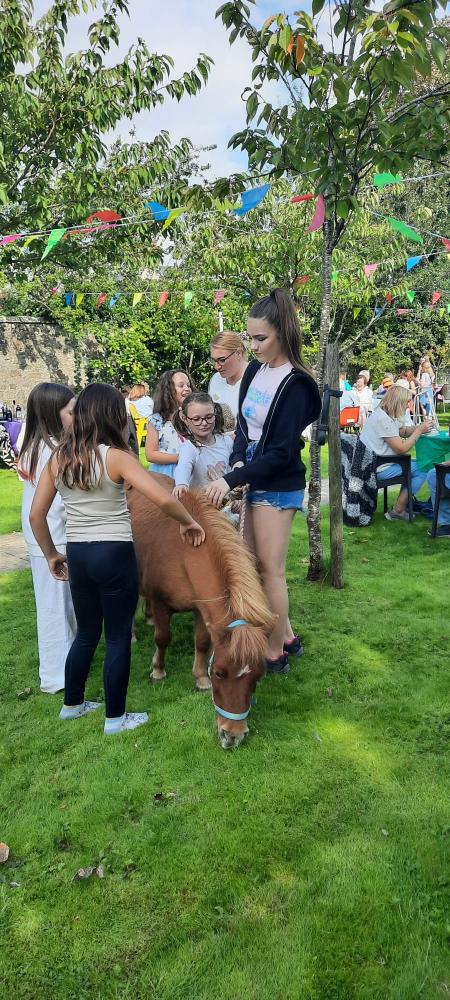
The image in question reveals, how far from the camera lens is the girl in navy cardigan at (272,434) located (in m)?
3.15

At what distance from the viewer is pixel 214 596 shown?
2924 millimetres

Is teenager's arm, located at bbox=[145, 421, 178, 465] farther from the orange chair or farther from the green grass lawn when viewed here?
the orange chair

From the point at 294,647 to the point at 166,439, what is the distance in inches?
68.5

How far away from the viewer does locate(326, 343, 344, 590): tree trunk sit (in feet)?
15.5

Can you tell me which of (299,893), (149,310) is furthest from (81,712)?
(149,310)

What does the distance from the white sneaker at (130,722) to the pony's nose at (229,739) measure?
1.76 feet

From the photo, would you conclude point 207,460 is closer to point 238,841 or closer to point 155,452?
point 155,452

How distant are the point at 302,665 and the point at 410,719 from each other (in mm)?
822

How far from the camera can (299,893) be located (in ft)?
6.81

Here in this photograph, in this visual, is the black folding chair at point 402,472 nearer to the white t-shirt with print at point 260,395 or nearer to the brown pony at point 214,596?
the brown pony at point 214,596

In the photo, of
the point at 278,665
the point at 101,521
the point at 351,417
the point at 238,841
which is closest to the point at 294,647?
the point at 278,665

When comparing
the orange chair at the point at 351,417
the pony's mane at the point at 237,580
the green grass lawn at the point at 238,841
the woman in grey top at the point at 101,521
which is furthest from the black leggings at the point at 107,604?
the orange chair at the point at 351,417

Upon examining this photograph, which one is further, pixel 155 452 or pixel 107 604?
pixel 155 452

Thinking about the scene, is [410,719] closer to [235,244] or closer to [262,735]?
[262,735]
